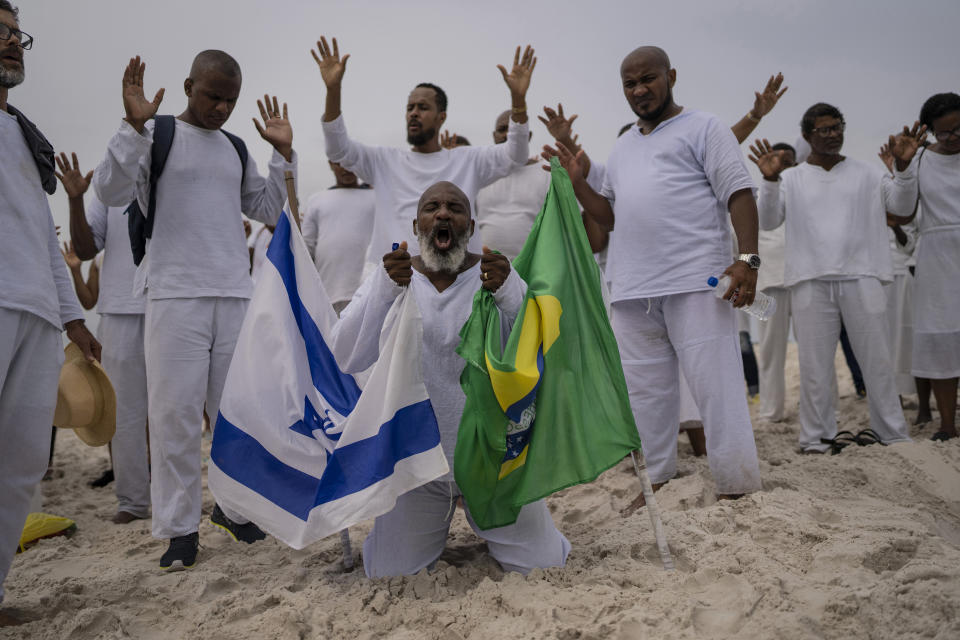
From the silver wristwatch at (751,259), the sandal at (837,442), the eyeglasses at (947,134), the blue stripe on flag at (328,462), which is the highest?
the eyeglasses at (947,134)

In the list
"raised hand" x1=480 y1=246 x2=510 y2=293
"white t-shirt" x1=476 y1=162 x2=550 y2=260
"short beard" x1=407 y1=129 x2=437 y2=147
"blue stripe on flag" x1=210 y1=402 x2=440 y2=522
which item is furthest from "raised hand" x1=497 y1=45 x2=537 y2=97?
"blue stripe on flag" x1=210 y1=402 x2=440 y2=522

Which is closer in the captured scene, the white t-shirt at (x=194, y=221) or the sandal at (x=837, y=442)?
the white t-shirt at (x=194, y=221)

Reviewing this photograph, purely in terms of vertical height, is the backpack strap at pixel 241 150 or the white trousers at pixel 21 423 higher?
the backpack strap at pixel 241 150

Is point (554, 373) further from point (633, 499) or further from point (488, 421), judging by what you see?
point (633, 499)

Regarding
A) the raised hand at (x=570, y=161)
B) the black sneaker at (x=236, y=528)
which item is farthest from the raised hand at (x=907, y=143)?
the black sneaker at (x=236, y=528)

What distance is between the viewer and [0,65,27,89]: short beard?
132 inches

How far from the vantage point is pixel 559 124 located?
4.59 metres

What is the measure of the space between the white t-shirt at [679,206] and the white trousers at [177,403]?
2301 mm

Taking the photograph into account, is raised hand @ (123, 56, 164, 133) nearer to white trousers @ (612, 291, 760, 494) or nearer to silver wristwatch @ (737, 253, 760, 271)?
white trousers @ (612, 291, 760, 494)

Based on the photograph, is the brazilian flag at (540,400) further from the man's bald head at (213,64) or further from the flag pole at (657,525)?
the man's bald head at (213,64)

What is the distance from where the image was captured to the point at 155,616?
3.27m

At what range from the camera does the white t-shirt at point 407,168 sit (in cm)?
509

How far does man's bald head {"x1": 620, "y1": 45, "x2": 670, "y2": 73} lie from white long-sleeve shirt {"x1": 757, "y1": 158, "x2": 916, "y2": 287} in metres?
1.59

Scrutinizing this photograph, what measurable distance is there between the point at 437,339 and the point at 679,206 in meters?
1.59
